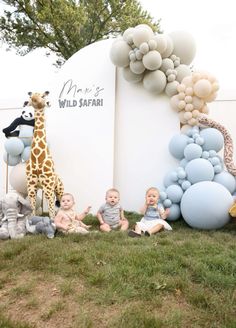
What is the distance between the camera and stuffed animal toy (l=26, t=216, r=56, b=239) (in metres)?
4.71

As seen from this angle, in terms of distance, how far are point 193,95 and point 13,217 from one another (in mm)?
3188

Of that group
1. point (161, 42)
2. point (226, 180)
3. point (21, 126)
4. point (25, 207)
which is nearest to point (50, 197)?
point (25, 207)

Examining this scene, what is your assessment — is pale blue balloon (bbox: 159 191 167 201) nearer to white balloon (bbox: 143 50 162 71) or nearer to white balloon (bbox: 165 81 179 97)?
white balloon (bbox: 165 81 179 97)

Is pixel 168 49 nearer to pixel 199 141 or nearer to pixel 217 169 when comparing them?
pixel 199 141

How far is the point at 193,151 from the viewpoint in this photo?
563 cm

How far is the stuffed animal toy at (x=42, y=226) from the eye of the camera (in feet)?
15.4

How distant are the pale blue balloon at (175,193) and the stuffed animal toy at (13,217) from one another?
2013mm

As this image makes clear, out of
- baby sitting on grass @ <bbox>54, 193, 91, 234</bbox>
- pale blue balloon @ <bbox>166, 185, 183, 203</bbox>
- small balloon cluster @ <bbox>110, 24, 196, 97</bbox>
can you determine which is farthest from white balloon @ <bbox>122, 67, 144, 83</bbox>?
baby sitting on grass @ <bbox>54, 193, 91, 234</bbox>

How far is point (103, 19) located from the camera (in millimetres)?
17547

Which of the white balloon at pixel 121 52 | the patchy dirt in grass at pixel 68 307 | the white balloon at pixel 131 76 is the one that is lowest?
the patchy dirt in grass at pixel 68 307

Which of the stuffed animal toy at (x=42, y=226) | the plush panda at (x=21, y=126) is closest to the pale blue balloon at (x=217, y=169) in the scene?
the stuffed animal toy at (x=42, y=226)

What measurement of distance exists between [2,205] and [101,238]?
56.1 inches

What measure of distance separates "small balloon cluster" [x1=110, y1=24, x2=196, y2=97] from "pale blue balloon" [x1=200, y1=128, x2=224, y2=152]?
34.1 inches

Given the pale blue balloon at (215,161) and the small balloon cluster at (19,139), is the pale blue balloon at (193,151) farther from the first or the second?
the small balloon cluster at (19,139)
